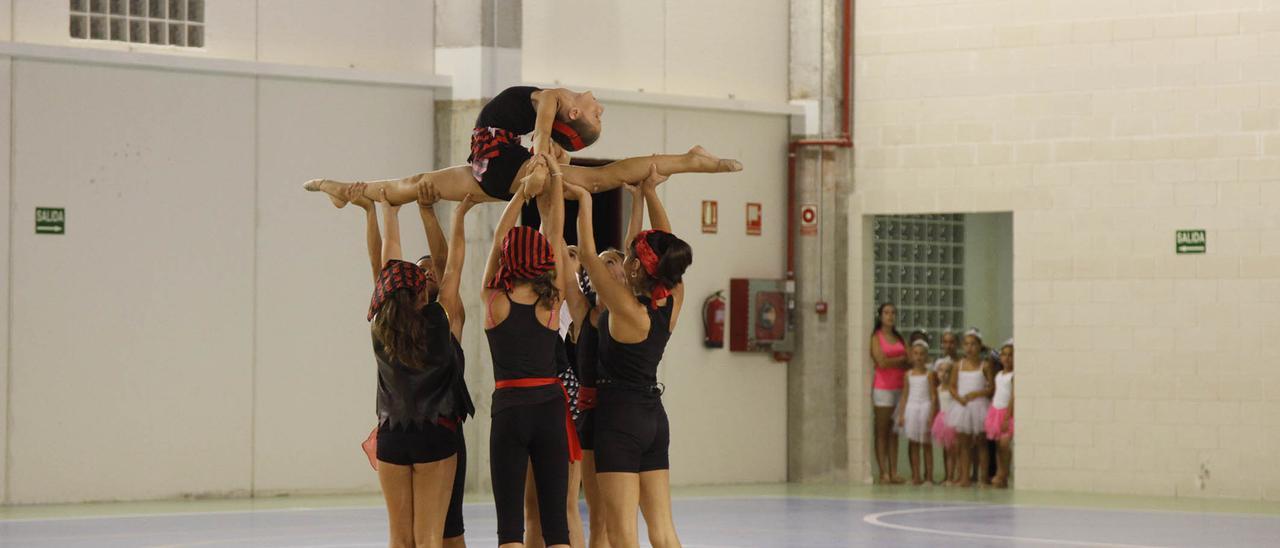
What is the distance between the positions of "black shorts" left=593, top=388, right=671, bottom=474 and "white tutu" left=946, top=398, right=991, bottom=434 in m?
9.18

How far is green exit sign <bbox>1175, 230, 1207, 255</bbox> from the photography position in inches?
637

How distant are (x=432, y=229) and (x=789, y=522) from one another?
5523mm

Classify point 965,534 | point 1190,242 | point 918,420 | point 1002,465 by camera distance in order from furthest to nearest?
point 918,420, point 1002,465, point 1190,242, point 965,534

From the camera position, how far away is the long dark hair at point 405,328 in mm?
8180

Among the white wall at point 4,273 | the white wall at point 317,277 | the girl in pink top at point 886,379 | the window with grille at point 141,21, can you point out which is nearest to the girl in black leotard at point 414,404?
the white wall at point 4,273

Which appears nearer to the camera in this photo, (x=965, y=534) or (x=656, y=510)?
(x=656, y=510)

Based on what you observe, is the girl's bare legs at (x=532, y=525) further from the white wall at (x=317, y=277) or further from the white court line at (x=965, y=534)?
the white wall at (x=317, y=277)

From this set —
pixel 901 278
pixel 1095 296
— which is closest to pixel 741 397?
pixel 901 278

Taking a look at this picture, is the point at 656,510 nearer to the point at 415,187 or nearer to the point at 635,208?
the point at 635,208

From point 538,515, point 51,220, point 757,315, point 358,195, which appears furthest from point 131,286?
point 538,515

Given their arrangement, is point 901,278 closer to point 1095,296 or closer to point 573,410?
point 1095,296

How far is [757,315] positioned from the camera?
17891mm

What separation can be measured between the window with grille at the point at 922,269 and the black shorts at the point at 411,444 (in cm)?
1063

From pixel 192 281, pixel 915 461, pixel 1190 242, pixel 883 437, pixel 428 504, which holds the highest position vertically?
pixel 1190 242
